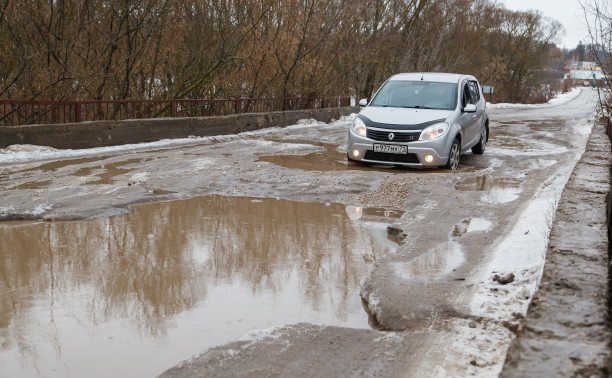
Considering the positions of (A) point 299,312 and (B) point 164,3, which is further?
(B) point 164,3

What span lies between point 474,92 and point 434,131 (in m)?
3.06

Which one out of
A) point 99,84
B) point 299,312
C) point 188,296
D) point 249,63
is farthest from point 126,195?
point 249,63

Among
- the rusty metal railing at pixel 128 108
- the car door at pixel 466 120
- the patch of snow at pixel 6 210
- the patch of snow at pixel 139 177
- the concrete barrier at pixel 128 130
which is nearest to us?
the patch of snow at pixel 6 210

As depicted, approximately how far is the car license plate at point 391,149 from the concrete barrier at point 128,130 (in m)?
6.24

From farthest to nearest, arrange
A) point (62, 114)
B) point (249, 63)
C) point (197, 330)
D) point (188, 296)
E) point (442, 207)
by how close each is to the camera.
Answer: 1. point (249, 63)
2. point (62, 114)
3. point (442, 207)
4. point (188, 296)
5. point (197, 330)

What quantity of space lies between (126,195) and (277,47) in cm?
1372

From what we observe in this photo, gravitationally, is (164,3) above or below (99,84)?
above

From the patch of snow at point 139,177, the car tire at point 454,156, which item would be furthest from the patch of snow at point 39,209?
the car tire at point 454,156

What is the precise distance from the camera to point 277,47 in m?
21.5

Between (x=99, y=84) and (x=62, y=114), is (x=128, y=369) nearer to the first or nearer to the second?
(x=62, y=114)

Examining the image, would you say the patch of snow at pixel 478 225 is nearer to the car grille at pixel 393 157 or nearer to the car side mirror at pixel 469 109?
the car grille at pixel 393 157

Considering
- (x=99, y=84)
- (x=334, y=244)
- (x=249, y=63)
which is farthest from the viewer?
(x=249, y=63)

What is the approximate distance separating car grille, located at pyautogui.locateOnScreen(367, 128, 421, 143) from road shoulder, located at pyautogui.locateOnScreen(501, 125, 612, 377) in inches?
231

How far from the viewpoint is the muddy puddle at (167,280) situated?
4.17 metres
